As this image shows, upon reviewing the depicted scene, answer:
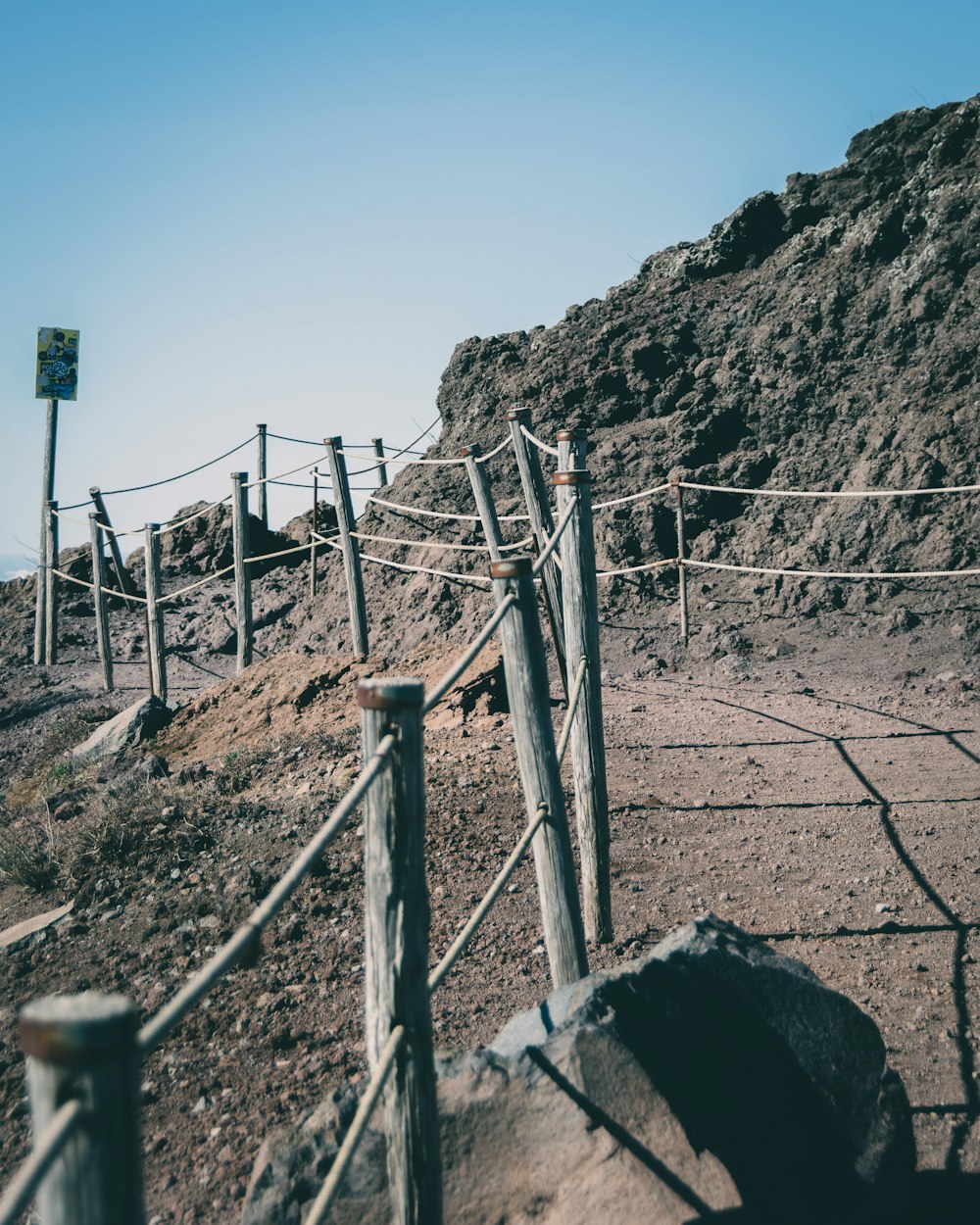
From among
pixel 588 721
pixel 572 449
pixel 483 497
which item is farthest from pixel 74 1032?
pixel 483 497

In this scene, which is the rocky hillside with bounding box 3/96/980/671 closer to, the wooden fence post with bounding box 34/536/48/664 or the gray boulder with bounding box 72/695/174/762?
the wooden fence post with bounding box 34/536/48/664

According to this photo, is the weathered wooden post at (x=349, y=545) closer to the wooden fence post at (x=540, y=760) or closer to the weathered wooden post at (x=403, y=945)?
the wooden fence post at (x=540, y=760)

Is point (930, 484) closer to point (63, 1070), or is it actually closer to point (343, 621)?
point (343, 621)

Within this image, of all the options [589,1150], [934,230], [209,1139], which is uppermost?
[934,230]

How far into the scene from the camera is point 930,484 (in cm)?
779

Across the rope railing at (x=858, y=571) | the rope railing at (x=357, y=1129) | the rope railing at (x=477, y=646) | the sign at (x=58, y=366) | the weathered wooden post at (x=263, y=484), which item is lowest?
the rope railing at (x=357, y=1129)

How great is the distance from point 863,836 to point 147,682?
27.2 ft

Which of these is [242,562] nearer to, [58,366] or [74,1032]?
[58,366]

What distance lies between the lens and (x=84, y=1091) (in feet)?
3.08

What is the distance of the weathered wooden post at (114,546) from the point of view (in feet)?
35.4

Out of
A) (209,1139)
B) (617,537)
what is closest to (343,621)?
(617,537)

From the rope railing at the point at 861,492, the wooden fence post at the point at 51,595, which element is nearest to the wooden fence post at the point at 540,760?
the rope railing at the point at 861,492

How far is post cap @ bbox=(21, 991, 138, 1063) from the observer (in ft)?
3.02

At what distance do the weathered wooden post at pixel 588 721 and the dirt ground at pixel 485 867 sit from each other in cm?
18
